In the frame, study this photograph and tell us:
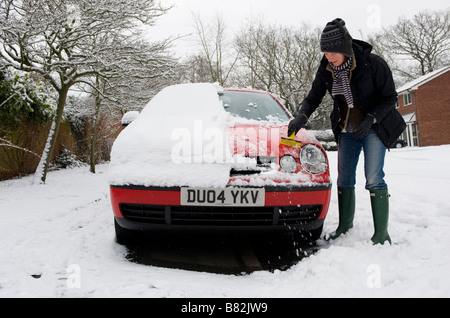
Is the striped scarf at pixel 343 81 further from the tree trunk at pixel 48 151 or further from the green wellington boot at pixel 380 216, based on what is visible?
the tree trunk at pixel 48 151

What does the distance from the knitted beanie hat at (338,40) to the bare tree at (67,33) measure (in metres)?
5.45

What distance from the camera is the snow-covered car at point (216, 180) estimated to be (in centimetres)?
219

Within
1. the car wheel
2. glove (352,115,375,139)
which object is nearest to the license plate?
the car wheel

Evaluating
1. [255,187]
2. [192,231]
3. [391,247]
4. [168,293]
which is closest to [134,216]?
[192,231]

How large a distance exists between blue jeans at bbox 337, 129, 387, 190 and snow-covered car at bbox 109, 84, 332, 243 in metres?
0.38

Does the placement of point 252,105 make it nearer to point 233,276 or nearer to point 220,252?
point 220,252

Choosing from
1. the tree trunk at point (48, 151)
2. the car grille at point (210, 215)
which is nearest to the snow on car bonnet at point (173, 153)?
the car grille at point (210, 215)

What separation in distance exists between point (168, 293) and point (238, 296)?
0.37 metres

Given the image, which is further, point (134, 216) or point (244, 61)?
point (244, 61)

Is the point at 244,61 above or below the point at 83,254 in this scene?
above

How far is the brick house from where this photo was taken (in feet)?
91.2

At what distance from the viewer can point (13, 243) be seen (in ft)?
8.68
